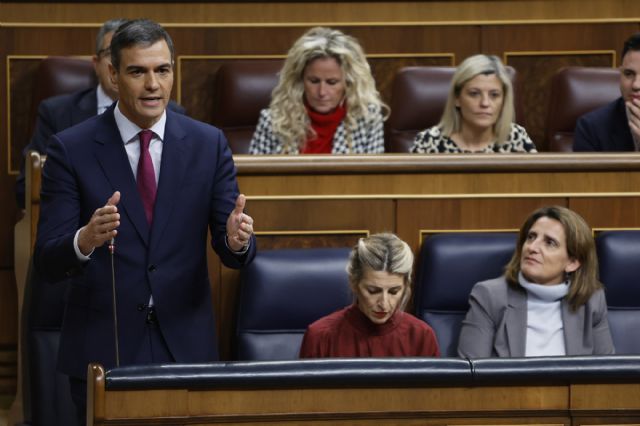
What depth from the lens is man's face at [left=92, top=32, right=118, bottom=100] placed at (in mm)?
1526

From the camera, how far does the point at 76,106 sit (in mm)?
1567

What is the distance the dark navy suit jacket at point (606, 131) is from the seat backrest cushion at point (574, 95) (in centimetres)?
17

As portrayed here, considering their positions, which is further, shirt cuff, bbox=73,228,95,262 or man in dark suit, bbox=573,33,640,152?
man in dark suit, bbox=573,33,640,152

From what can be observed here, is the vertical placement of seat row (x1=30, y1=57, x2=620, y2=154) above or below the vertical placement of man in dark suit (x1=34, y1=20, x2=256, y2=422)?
above

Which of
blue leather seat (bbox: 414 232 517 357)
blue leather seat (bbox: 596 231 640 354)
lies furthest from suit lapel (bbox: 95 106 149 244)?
blue leather seat (bbox: 596 231 640 354)

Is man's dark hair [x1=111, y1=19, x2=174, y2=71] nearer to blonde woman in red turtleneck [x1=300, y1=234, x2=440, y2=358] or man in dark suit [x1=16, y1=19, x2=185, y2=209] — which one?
blonde woman in red turtleneck [x1=300, y1=234, x2=440, y2=358]

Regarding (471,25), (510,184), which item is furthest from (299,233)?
(471,25)

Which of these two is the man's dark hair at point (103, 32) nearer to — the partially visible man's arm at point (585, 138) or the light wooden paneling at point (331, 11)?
the light wooden paneling at point (331, 11)

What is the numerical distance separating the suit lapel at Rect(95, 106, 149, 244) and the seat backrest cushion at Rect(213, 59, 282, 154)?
0.72 metres

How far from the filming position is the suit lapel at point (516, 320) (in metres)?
1.25

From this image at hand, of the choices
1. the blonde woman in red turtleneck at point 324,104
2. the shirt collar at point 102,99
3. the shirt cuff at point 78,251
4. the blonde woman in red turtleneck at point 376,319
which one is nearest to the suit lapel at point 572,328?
the blonde woman in red turtleneck at point 376,319

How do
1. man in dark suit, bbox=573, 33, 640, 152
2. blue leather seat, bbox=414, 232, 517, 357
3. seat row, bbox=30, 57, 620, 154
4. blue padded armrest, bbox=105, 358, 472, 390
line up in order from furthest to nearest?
seat row, bbox=30, 57, 620, 154, man in dark suit, bbox=573, 33, 640, 152, blue leather seat, bbox=414, 232, 517, 357, blue padded armrest, bbox=105, 358, 472, 390

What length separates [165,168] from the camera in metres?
0.99

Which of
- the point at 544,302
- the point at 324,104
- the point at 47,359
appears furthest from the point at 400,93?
the point at 47,359
